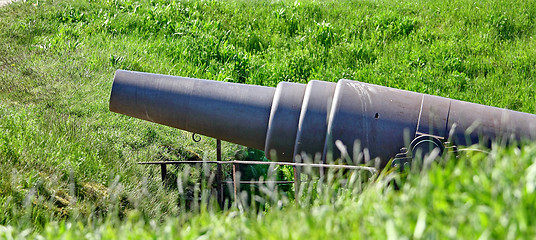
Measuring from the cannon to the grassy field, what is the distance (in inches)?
13.8

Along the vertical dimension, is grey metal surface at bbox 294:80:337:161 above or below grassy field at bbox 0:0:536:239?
above

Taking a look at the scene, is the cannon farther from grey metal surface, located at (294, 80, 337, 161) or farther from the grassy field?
the grassy field

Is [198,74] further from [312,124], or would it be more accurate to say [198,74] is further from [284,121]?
[312,124]

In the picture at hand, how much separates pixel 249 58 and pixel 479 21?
4.60 m

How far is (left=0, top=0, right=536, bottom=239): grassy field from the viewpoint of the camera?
3.58 m

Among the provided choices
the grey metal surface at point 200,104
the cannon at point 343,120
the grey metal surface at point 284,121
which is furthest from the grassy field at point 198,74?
the grey metal surface at point 200,104

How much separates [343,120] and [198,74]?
6095 millimetres

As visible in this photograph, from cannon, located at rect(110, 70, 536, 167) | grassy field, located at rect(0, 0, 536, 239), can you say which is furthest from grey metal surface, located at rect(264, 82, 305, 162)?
grassy field, located at rect(0, 0, 536, 239)

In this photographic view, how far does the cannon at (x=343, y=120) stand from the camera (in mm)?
5836

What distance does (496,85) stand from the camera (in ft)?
38.0

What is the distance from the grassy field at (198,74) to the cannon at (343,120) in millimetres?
349

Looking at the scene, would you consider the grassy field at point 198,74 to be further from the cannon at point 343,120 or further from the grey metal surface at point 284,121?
the grey metal surface at point 284,121

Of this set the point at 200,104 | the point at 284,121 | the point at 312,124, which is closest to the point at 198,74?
the point at 200,104

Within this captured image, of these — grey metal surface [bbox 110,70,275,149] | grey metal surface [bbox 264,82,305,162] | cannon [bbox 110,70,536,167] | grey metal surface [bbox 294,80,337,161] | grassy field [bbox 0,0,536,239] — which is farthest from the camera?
grey metal surface [bbox 110,70,275,149]
